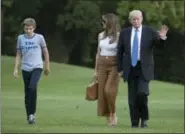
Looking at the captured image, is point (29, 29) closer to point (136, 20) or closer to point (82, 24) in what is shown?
point (136, 20)

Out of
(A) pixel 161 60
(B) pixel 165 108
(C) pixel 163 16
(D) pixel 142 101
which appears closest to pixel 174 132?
(D) pixel 142 101

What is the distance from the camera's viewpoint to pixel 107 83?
1313cm

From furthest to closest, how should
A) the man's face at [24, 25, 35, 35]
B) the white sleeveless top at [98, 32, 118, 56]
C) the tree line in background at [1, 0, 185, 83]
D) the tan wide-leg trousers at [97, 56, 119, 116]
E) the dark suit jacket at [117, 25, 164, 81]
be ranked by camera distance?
1. the tree line in background at [1, 0, 185, 83]
2. the man's face at [24, 25, 35, 35]
3. the tan wide-leg trousers at [97, 56, 119, 116]
4. the white sleeveless top at [98, 32, 118, 56]
5. the dark suit jacket at [117, 25, 164, 81]

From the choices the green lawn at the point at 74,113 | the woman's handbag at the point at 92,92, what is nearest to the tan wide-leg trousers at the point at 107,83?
the woman's handbag at the point at 92,92

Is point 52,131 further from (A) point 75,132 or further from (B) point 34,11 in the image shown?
(B) point 34,11

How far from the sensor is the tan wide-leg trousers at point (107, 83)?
13.0 m

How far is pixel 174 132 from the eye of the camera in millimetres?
12195

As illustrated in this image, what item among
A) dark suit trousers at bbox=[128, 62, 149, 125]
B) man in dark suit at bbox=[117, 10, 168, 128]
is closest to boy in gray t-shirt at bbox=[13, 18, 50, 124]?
man in dark suit at bbox=[117, 10, 168, 128]

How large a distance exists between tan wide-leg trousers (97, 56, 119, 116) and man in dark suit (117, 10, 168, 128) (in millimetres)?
370

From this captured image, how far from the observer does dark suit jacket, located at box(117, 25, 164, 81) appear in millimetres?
12430

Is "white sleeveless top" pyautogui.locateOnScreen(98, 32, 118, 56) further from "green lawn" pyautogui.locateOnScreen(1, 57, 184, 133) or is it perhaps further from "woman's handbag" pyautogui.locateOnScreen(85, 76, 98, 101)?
"green lawn" pyautogui.locateOnScreen(1, 57, 184, 133)

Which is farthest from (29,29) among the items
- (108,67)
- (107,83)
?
(107,83)

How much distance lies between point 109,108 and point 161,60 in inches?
1651

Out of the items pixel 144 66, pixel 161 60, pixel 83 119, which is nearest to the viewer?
pixel 144 66
